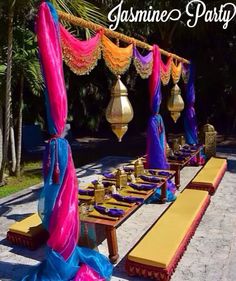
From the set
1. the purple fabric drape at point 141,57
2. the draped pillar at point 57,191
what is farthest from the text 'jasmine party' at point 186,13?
the draped pillar at point 57,191

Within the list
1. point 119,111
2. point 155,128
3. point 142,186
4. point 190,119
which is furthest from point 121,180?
point 190,119

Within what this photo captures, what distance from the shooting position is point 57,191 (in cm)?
434

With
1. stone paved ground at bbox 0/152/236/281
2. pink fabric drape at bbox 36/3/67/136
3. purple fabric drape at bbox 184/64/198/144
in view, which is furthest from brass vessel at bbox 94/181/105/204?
purple fabric drape at bbox 184/64/198/144

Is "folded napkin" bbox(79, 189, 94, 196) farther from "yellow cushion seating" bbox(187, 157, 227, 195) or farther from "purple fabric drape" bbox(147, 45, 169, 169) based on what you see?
"yellow cushion seating" bbox(187, 157, 227, 195)

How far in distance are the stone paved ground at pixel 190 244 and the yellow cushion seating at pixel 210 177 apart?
0.84ft

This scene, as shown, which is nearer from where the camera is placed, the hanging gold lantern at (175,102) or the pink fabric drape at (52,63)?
the pink fabric drape at (52,63)

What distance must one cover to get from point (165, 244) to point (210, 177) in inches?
141

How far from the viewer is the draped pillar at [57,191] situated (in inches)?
163

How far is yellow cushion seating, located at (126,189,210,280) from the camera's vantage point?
176 inches

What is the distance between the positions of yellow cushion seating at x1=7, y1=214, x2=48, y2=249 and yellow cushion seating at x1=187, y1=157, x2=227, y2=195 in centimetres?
329

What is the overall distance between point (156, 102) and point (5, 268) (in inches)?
163

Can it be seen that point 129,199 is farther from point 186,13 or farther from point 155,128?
point 186,13

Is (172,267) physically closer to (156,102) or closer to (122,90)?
(122,90)

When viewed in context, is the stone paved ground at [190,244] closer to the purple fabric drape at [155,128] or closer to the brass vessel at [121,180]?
the brass vessel at [121,180]
